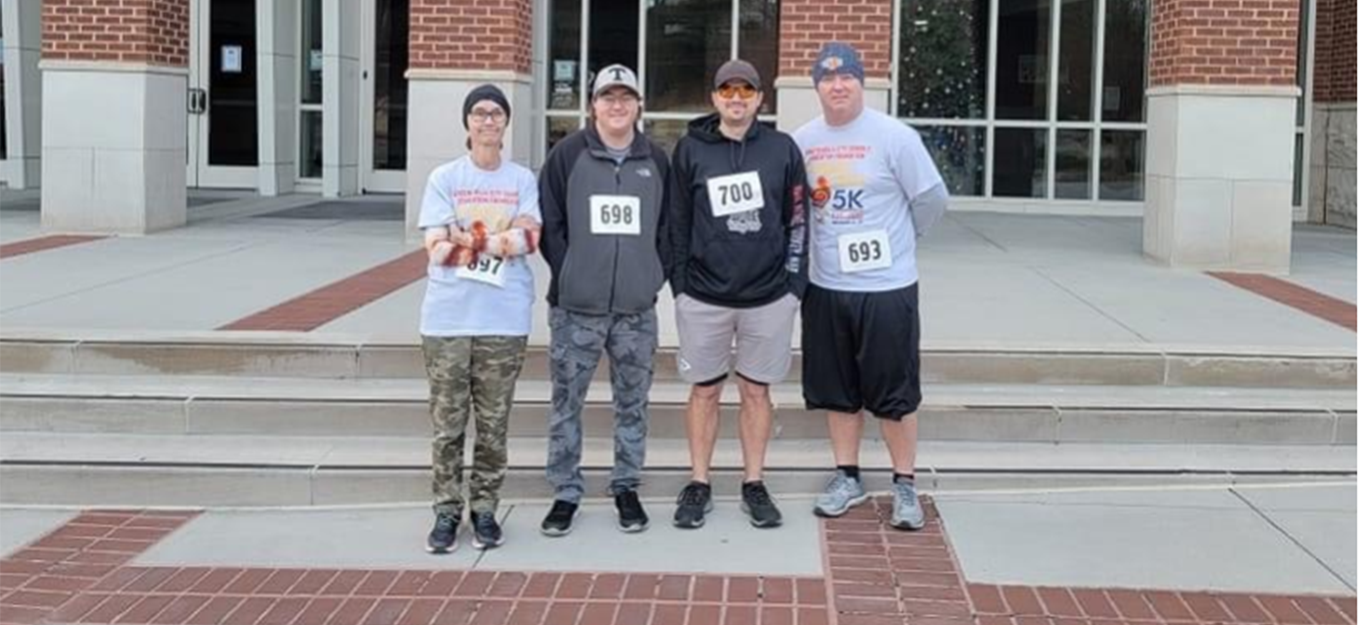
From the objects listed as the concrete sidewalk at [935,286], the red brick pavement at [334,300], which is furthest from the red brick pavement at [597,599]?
the red brick pavement at [334,300]

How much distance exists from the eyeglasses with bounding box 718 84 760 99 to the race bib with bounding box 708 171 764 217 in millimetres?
301

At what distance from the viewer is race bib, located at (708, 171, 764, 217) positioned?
5.36 m

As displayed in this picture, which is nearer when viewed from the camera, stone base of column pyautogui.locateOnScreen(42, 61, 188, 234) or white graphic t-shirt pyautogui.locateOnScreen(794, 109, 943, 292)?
white graphic t-shirt pyautogui.locateOnScreen(794, 109, 943, 292)

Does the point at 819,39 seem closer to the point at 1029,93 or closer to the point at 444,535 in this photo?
the point at 1029,93

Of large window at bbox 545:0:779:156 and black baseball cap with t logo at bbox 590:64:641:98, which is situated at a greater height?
large window at bbox 545:0:779:156

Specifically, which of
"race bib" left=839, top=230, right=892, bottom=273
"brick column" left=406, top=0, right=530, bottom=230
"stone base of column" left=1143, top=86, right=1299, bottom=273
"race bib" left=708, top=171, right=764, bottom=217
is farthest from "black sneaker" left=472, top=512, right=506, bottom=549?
"stone base of column" left=1143, top=86, right=1299, bottom=273

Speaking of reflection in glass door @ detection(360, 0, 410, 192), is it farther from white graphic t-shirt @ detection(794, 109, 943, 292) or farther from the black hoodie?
white graphic t-shirt @ detection(794, 109, 943, 292)

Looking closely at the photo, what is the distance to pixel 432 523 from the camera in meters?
5.81

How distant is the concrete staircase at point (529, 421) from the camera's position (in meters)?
6.12

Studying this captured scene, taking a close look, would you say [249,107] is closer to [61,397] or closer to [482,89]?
[61,397]

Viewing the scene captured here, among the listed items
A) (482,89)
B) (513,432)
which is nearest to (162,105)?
(513,432)

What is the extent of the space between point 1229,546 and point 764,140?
245 cm

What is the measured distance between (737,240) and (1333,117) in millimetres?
13648

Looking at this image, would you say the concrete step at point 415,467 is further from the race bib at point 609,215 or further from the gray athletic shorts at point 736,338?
the race bib at point 609,215
